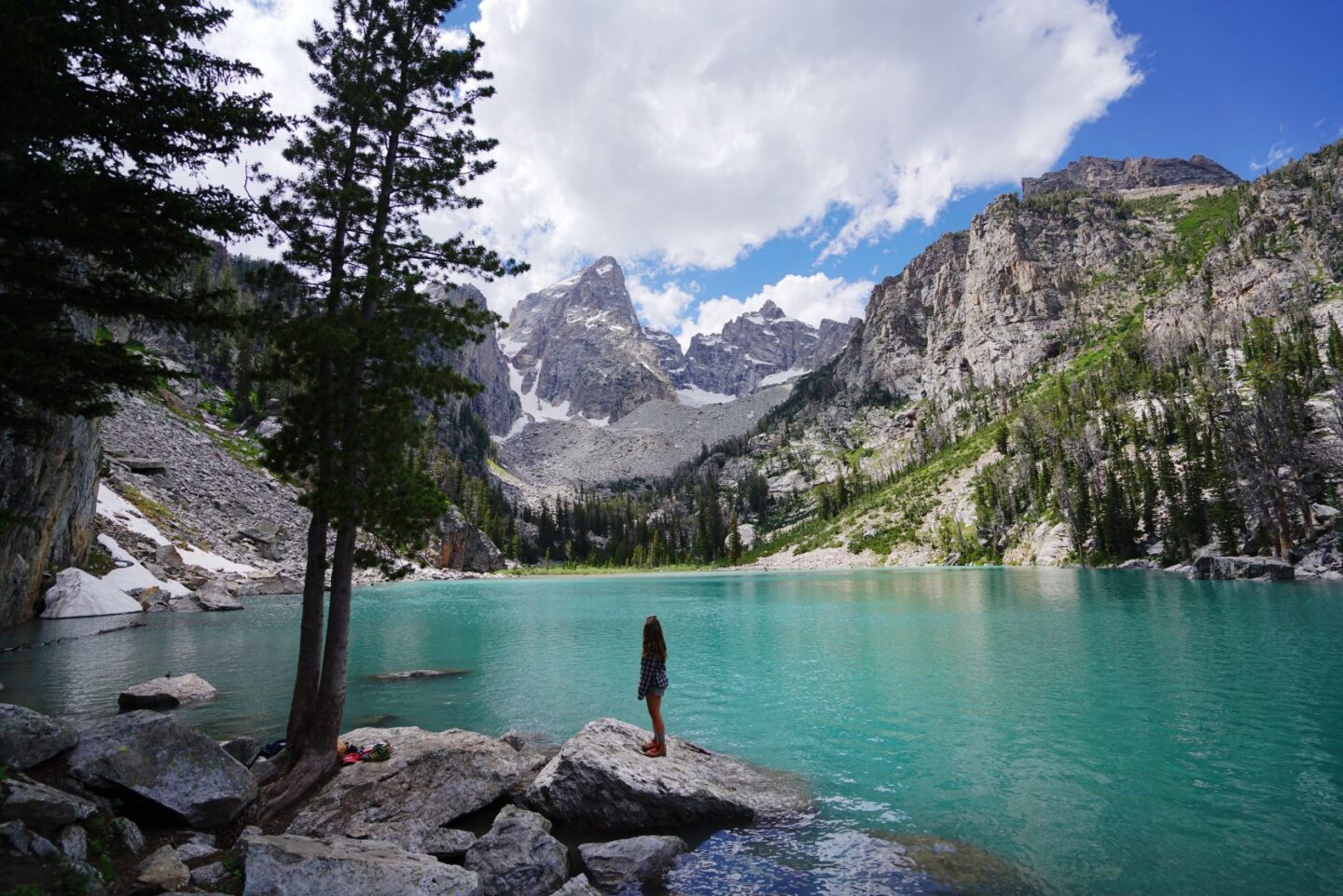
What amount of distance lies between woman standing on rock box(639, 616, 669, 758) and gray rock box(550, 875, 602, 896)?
14.7 feet

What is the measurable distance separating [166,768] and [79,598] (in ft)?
136

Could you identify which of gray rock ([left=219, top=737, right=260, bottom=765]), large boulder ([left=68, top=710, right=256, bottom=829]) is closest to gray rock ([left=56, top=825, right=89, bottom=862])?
large boulder ([left=68, top=710, right=256, bottom=829])

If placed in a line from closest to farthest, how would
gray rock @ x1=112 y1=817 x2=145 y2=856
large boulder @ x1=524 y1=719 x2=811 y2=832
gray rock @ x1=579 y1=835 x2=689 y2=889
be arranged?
gray rock @ x1=112 y1=817 x2=145 y2=856, gray rock @ x1=579 y1=835 x2=689 y2=889, large boulder @ x1=524 y1=719 x2=811 y2=832

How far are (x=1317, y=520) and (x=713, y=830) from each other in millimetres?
82617

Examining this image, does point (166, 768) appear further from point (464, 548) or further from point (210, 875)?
point (464, 548)

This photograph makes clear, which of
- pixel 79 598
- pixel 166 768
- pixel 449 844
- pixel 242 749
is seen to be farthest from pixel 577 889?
pixel 79 598

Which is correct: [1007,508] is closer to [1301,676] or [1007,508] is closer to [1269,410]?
[1269,410]

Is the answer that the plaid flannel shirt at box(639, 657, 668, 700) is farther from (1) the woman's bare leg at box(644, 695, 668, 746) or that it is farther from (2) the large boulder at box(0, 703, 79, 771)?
(2) the large boulder at box(0, 703, 79, 771)

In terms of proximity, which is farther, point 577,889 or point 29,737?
point 29,737

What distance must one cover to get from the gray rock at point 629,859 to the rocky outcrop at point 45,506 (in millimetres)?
25916

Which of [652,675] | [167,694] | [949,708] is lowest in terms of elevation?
[949,708]

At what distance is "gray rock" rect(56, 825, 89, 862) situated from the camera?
7.18 m

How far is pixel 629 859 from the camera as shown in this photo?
9242 millimetres

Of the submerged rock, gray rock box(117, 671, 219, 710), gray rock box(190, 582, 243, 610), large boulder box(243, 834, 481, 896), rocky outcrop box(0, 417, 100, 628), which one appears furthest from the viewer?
gray rock box(190, 582, 243, 610)
